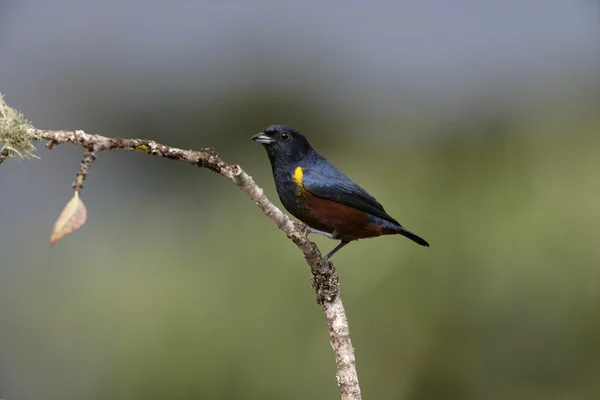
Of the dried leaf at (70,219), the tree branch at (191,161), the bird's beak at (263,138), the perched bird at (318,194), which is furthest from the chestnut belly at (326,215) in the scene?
the dried leaf at (70,219)

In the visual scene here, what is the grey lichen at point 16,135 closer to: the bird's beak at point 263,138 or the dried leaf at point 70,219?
the dried leaf at point 70,219

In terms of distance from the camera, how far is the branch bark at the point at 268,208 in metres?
2.14

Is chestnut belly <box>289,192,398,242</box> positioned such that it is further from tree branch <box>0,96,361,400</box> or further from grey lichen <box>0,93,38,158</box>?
grey lichen <box>0,93,38,158</box>

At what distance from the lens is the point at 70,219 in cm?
198

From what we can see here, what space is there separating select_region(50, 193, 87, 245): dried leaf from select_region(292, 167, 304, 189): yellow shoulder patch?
1159 millimetres

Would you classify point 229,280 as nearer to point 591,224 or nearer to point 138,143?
point 591,224

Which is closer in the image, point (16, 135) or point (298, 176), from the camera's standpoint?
point (16, 135)

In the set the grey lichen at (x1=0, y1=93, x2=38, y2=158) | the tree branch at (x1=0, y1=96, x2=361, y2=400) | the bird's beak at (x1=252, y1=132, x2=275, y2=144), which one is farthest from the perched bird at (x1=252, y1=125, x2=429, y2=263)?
the grey lichen at (x1=0, y1=93, x2=38, y2=158)

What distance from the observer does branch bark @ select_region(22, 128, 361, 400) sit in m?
2.14

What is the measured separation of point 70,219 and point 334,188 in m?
1.34

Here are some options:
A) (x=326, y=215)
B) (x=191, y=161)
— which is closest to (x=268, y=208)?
(x=191, y=161)

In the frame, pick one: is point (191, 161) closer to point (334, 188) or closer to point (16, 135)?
point (16, 135)

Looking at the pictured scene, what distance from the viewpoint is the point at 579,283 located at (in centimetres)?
717


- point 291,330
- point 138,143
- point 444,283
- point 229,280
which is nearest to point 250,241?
point 229,280
